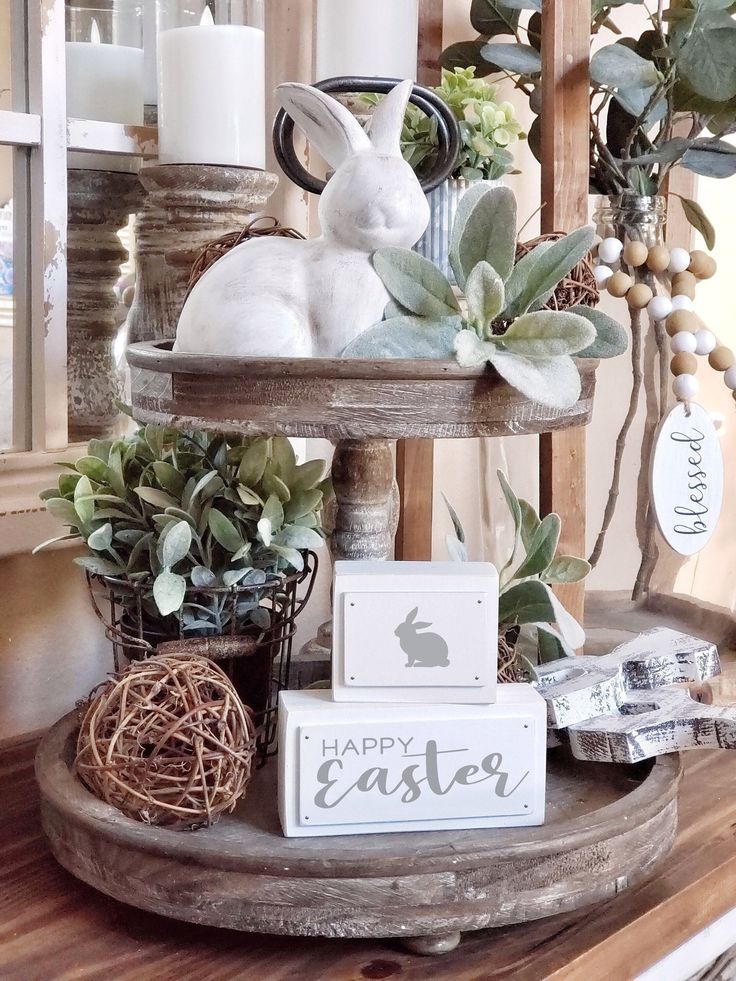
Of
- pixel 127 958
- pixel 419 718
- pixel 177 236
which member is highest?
pixel 177 236

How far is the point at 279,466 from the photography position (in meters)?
0.61

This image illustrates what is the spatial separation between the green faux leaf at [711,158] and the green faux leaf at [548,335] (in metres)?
0.42

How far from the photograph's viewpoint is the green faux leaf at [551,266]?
1.67 feet

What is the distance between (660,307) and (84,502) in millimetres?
443

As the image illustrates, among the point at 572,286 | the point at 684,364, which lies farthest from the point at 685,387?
the point at 572,286

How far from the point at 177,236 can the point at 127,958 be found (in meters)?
0.50

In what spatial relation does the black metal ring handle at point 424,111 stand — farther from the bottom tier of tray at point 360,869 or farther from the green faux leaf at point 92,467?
the bottom tier of tray at point 360,869

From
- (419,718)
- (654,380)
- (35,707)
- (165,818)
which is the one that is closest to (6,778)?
(35,707)

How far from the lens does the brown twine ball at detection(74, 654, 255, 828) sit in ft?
1.62

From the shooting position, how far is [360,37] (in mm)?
798

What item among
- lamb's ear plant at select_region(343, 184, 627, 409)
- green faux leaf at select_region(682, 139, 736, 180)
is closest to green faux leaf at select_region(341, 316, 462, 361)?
lamb's ear plant at select_region(343, 184, 627, 409)

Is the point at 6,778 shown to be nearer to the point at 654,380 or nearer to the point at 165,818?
the point at 165,818

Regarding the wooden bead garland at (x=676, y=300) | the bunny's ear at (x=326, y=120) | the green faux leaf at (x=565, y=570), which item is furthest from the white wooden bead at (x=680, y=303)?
the bunny's ear at (x=326, y=120)

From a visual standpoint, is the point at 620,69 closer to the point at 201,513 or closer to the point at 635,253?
the point at 635,253
